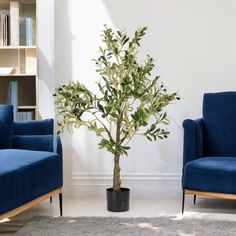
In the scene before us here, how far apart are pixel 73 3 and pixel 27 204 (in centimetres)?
197

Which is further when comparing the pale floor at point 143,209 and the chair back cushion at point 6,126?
the chair back cushion at point 6,126

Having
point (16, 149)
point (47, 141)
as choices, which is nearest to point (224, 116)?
point (47, 141)

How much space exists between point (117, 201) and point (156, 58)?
52.9 inches

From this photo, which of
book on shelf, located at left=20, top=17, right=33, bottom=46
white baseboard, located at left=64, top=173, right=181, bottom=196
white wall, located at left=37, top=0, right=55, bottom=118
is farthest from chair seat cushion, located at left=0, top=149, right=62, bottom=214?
book on shelf, located at left=20, top=17, right=33, bottom=46

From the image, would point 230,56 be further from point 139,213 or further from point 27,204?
point 27,204

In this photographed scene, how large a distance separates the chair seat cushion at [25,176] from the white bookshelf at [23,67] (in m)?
0.96

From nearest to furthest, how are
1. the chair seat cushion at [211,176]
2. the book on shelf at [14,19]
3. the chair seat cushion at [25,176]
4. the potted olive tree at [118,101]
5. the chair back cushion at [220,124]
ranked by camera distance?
the chair seat cushion at [25,176] < the chair seat cushion at [211,176] < the potted olive tree at [118,101] < the chair back cushion at [220,124] < the book on shelf at [14,19]

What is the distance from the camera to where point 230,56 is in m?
3.90

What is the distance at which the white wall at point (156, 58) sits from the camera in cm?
391

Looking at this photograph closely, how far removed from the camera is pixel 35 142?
338cm

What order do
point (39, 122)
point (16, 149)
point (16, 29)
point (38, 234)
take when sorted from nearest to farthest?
point (38, 234) → point (16, 149) → point (39, 122) → point (16, 29)

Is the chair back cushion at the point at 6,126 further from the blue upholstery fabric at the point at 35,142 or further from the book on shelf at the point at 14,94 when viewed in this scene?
the book on shelf at the point at 14,94

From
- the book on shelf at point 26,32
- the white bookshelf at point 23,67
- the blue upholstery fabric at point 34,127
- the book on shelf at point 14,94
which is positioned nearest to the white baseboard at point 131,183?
the blue upholstery fabric at point 34,127

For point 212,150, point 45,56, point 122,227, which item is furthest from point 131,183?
point 45,56
